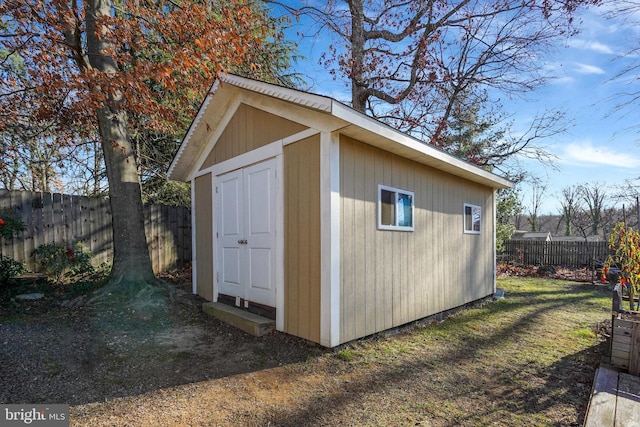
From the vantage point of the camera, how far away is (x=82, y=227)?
7086mm

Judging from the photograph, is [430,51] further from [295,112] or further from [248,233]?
[248,233]

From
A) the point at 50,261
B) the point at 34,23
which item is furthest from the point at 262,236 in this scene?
the point at 34,23

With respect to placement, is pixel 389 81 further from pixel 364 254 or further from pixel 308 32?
pixel 364 254

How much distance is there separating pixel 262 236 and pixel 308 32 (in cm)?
716

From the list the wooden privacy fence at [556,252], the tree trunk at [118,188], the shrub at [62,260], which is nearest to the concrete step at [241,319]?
the tree trunk at [118,188]

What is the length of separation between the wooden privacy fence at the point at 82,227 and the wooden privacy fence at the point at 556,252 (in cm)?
1289

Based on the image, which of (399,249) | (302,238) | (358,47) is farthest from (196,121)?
(358,47)

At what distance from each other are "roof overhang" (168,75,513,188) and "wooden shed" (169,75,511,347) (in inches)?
0.8

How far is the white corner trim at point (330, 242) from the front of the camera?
3.59 meters

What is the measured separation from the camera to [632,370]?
318 centimetres

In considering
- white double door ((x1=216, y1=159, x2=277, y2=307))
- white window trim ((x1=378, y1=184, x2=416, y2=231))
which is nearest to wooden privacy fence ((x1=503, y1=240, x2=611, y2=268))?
white window trim ((x1=378, y1=184, x2=416, y2=231))

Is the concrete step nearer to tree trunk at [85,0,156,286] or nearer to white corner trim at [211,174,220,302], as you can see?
white corner trim at [211,174,220,302]

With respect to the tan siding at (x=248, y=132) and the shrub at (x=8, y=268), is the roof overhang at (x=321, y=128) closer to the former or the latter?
the tan siding at (x=248, y=132)

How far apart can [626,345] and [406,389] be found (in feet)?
7.76
